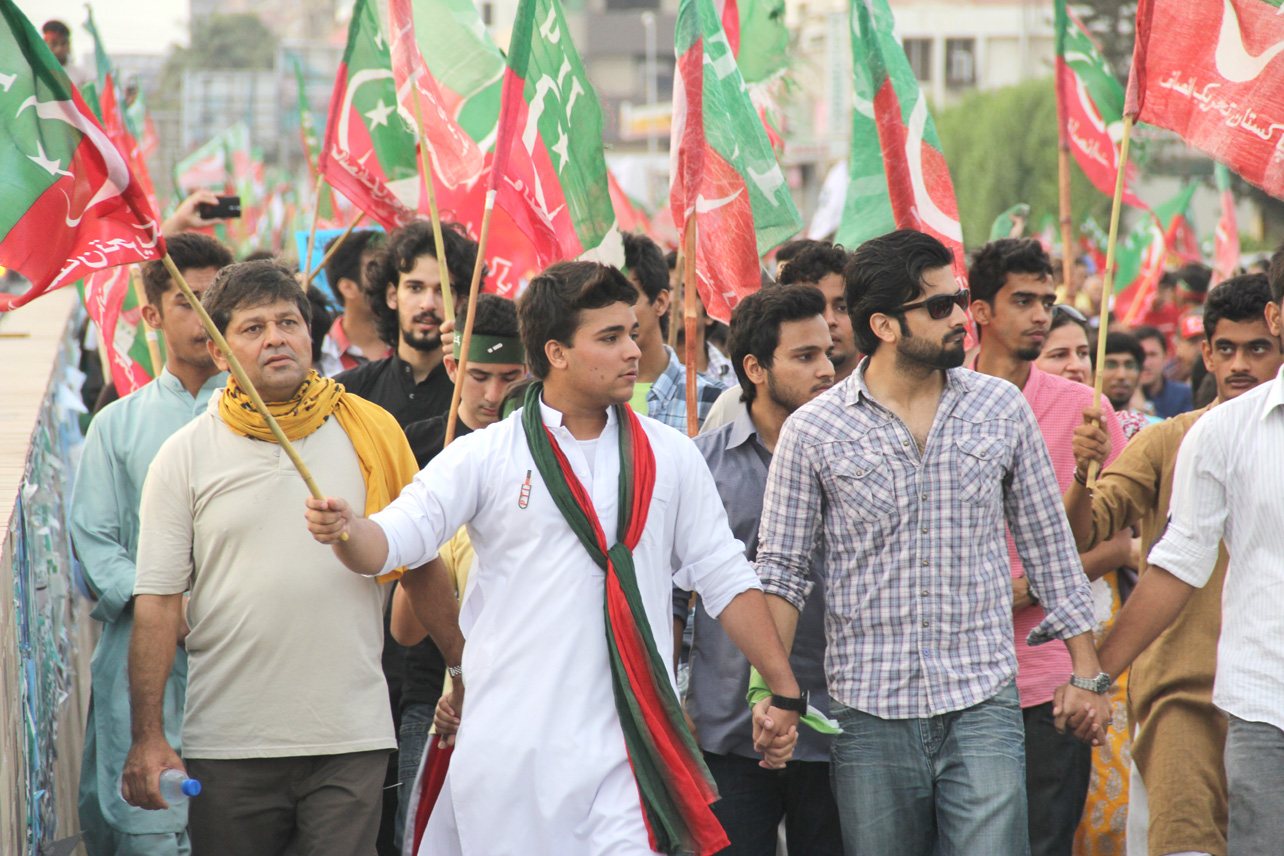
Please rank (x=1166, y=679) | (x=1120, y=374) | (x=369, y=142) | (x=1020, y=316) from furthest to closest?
(x=1120, y=374)
(x=369, y=142)
(x=1020, y=316)
(x=1166, y=679)

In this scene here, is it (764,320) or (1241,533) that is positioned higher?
(764,320)

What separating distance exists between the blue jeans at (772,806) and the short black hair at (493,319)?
5.37 feet

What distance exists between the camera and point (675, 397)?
5.89 meters

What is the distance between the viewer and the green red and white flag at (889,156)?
5.60 metres

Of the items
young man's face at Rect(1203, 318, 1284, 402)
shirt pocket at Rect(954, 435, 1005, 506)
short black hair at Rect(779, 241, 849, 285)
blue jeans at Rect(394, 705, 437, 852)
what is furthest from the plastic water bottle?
young man's face at Rect(1203, 318, 1284, 402)

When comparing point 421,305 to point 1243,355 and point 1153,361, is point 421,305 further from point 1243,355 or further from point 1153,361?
point 1153,361

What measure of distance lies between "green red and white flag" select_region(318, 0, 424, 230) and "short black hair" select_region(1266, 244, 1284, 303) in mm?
3547

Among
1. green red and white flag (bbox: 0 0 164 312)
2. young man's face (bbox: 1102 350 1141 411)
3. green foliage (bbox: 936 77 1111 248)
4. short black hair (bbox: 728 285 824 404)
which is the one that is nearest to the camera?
green red and white flag (bbox: 0 0 164 312)

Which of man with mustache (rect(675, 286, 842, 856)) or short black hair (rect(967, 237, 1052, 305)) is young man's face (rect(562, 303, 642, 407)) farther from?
short black hair (rect(967, 237, 1052, 305))

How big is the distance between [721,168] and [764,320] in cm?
100

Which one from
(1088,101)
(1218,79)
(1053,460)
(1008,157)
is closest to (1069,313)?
(1053,460)

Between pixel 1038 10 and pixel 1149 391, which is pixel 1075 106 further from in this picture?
pixel 1038 10

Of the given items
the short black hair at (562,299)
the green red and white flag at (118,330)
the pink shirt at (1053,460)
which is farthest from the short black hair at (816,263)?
the green red and white flag at (118,330)

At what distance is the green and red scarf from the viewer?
140 inches
